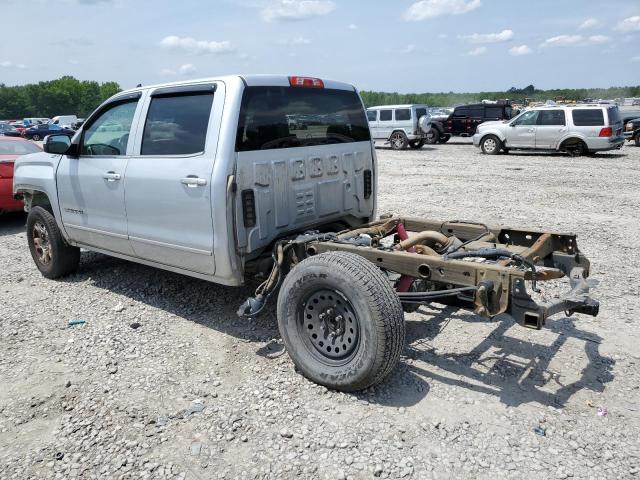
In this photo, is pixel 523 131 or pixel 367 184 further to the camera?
pixel 523 131

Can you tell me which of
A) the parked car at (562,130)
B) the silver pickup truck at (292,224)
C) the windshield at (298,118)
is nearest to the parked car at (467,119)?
the parked car at (562,130)

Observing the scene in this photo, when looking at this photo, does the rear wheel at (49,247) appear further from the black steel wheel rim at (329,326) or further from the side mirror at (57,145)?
the black steel wheel rim at (329,326)

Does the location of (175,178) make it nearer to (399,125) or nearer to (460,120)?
(399,125)

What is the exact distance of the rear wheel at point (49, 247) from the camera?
19.8 feet

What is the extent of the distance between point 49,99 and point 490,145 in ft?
328

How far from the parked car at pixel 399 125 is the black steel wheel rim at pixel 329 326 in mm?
19537

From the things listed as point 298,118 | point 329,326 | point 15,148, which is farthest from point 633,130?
point 329,326

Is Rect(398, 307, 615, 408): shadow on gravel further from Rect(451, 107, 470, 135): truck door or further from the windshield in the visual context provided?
Rect(451, 107, 470, 135): truck door


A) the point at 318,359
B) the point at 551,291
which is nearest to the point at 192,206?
the point at 318,359


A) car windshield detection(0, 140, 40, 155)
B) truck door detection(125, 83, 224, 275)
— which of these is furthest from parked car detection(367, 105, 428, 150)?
truck door detection(125, 83, 224, 275)

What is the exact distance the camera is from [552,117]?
19.0 meters

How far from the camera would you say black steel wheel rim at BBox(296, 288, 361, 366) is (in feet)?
11.9

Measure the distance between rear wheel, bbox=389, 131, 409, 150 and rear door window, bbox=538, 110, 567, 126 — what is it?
5.73 m

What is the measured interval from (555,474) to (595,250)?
15.8ft
